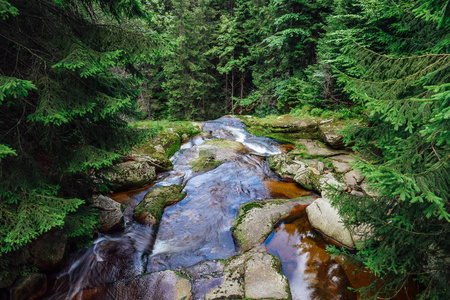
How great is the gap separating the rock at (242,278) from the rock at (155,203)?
216 centimetres

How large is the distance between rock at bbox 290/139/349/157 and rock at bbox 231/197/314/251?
13.7ft

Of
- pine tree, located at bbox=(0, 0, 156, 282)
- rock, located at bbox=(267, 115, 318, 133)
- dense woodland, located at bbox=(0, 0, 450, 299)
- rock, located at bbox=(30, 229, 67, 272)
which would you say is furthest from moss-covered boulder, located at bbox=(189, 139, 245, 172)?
rock, located at bbox=(30, 229, 67, 272)

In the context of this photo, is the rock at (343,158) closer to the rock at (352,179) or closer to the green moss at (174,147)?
the rock at (352,179)

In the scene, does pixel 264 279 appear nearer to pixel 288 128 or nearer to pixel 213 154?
pixel 213 154

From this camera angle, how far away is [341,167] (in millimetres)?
8547

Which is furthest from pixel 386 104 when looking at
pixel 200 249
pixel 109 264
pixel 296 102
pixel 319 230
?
pixel 296 102

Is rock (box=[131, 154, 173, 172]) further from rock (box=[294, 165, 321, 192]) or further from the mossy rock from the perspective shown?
rock (box=[294, 165, 321, 192])

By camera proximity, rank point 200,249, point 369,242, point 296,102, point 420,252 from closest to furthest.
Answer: point 420,252
point 369,242
point 200,249
point 296,102

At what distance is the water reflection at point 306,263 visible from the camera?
393cm

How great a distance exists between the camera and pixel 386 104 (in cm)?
254

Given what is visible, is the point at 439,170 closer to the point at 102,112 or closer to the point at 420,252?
the point at 420,252

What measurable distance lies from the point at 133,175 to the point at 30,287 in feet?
14.0

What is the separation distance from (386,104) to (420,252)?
2236mm

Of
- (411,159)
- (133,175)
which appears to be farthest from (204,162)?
(411,159)
